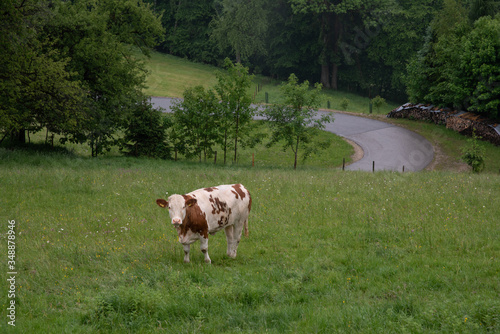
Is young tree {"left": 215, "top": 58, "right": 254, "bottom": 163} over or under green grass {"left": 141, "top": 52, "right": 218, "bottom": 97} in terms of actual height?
under

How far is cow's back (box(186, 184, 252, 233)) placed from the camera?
33.4 ft

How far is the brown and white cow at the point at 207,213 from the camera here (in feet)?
31.8

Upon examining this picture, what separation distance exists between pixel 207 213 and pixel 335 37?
68.3m

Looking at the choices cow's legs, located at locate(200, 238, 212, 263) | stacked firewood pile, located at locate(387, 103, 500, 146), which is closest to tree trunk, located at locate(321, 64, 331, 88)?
stacked firewood pile, located at locate(387, 103, 500, 146)

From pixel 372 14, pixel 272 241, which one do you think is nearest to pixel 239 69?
pixel 272 241

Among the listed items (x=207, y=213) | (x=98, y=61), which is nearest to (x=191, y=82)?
(x=98, y=61)

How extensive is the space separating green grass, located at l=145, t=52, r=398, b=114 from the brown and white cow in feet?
166

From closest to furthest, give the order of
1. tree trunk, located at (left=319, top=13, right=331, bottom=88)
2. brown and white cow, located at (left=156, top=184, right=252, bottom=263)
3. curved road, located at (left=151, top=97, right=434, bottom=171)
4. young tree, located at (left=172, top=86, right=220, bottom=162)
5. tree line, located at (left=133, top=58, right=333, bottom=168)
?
brown and white cow, located at (left=156, top=184, right=252, bottom=263)
tree line, located at (left=133, top=58, right=333, bottom=168)
young tree, located at (left=172, top=86, right=220, bottom=162)
curved road, located at (left=151, top=97, right=434, bottom=171)
tree trunk, located at (left=319, top=13, right=331, bottom=88)

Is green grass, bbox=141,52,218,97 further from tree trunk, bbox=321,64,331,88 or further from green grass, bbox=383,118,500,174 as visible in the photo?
green grass, bbox=383,118,500,174

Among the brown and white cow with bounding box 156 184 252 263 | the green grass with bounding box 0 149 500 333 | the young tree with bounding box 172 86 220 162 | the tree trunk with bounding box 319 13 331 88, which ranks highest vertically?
the tree trunk with bounding box 319 13 331 88

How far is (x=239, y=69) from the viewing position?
96.5 feet

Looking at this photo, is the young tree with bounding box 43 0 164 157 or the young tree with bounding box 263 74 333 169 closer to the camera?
the young tree with bounding box 43 0 164 157

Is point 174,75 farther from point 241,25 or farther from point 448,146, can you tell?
point 448,146

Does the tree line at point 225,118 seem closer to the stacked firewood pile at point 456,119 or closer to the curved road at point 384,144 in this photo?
the curved road at point 384,144
